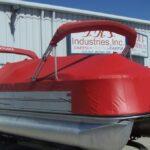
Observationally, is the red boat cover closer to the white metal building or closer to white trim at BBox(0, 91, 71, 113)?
white trim at BBox(0, 91, 71, 113)

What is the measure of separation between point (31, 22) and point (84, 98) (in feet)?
24.1

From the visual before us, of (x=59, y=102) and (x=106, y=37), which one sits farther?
(x=106, y=37)

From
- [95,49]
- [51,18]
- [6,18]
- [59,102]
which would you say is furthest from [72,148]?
[95,49]

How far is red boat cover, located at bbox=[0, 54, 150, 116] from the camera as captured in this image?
3.96 metres

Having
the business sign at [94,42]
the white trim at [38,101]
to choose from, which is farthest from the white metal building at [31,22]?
the white trim at [38,101]

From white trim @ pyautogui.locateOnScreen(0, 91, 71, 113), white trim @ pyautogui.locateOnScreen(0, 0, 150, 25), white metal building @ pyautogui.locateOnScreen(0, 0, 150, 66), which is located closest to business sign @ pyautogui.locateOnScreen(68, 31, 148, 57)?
white metal building @ pyautogui.locateOnScreen(0, 0, 150, 66)

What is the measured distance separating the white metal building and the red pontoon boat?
19.1ft

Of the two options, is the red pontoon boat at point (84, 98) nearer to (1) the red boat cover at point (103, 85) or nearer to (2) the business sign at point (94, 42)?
(1) the red boat cover at point (103, 85)

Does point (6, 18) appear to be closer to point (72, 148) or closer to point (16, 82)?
point (16, 82)

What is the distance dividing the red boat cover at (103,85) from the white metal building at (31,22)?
6126 mm

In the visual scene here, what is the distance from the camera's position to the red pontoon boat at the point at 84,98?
3902 millimetres

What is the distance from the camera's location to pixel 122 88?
3990 mm

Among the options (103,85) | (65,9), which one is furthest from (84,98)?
(65,9)

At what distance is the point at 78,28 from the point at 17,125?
4.04 ft
